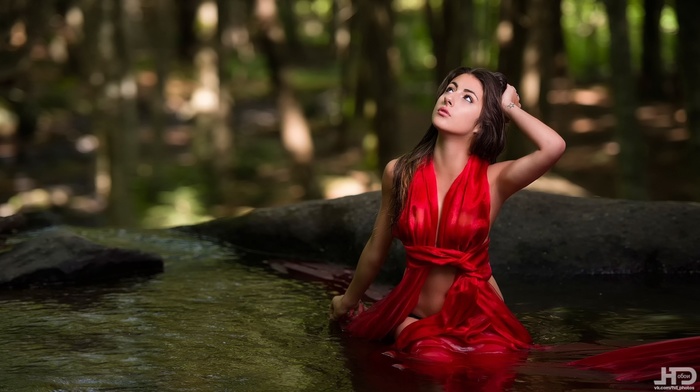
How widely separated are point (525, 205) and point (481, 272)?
2293 mm

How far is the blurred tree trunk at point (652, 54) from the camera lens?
22.3m

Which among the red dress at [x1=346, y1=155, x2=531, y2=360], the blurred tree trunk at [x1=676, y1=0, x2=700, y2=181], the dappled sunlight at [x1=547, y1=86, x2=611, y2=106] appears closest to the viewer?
the red dress at [x1=346, y1=155, x2=531, y2=360]

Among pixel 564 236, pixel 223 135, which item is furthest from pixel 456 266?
pixel 223 135

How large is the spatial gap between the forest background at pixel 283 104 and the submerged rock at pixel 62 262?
17.0 feet

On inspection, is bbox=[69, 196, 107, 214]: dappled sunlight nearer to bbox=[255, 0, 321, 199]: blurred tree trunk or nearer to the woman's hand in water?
Result: bbox=[255, 0, 321, 199]: blurred tree trunk

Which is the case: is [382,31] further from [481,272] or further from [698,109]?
[481,272]

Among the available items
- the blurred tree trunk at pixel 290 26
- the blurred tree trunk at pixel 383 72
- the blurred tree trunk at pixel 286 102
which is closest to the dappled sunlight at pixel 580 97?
the blurred tree trunk at pixel 290 26

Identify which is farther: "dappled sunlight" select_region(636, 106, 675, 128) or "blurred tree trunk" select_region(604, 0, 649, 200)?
"dappled sunlight" select_region(636, 106, 675, 128)

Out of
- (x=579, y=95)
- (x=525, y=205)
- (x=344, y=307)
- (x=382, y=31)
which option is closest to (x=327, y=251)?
(x=525, y=205)

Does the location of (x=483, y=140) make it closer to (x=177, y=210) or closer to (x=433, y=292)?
(x=433, y=292)

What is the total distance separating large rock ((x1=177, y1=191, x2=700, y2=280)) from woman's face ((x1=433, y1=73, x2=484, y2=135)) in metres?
2.13

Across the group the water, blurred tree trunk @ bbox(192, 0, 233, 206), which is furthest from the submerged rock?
blurred tree trunk @ bbox(192, 0, 233, 206)

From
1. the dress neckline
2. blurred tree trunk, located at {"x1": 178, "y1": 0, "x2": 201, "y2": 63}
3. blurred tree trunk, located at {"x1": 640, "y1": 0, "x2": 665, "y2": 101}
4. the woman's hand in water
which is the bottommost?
the woman's hand in water

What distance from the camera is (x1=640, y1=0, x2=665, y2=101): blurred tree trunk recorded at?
877 inches
